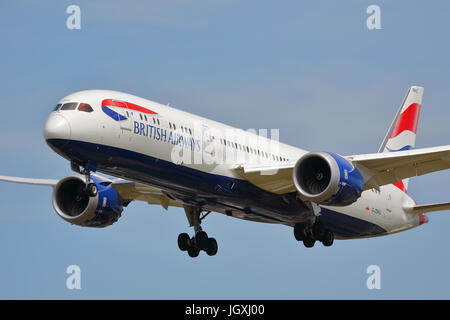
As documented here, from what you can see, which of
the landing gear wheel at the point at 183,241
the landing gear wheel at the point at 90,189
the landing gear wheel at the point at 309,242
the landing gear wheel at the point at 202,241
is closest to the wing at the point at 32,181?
the landing gear wheel at the point at 183,241

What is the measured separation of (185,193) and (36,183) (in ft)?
36.5

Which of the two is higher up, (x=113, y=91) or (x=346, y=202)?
(x=113, y=91)

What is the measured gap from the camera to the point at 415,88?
54219 millimetres

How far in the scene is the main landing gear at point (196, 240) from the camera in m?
43.2

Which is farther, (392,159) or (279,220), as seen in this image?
(279,220)

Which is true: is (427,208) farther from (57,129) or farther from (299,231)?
(57,129)

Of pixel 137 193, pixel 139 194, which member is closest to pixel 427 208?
pixel 139 194

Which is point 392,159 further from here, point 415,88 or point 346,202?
point 415,88

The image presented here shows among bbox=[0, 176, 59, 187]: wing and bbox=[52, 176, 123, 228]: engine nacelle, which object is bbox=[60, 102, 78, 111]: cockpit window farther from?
bbox=[0, 176, 59, 187]: wing

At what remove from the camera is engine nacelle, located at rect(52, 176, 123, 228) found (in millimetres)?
43219

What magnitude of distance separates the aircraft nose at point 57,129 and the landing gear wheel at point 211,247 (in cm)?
1199

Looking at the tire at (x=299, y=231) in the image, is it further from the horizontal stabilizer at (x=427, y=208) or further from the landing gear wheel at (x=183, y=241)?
the horizontal stabilizer at (x=427, y=208)

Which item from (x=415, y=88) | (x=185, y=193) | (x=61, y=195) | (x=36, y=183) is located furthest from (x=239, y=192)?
(x=415, y=88)

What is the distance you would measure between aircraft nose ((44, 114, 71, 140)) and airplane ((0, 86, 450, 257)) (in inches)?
1.5
